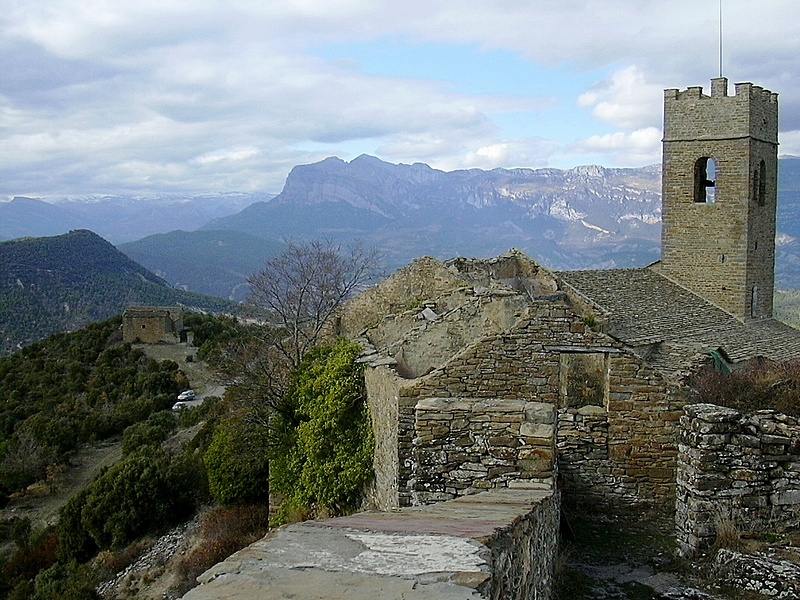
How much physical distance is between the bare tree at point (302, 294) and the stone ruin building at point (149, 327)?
21.4 m

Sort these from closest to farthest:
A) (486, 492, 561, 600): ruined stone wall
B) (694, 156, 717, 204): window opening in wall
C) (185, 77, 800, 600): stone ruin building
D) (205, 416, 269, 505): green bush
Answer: (185, 77, 800, 600): stone ruin building, (486, 492, 561, 600): ruined stone wall, (205, 416, 269, 505): green bush, (694, 156, 717, 204): window opening in wall

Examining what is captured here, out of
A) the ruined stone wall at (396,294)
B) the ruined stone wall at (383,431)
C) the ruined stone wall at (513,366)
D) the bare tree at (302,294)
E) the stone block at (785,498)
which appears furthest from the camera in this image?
→ the bare tree at (302,294)

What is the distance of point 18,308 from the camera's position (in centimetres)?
5912

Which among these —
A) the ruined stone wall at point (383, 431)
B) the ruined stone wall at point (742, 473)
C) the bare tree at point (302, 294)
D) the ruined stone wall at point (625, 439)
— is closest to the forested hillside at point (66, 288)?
the bare tree at point (302, 294)

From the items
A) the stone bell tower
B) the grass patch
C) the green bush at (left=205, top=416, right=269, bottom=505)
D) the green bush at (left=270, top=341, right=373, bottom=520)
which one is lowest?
the grass patch

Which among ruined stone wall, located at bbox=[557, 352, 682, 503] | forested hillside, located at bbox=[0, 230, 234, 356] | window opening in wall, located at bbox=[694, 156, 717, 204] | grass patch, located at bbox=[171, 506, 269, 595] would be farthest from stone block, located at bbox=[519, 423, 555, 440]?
forested hillside, located at bbox=[0, 230, 234, 356]

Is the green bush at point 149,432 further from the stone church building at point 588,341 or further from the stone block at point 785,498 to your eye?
the stone block at point 785,498

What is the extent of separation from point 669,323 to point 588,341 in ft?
37.3

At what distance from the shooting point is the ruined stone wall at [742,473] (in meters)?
5.64

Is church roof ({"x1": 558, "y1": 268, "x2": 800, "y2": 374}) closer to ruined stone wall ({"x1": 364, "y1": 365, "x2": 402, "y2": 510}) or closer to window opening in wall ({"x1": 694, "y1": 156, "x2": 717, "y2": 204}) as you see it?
window opening in wall ({"x1": 694, "y1": 156, "x2": 717, "y2": 204})

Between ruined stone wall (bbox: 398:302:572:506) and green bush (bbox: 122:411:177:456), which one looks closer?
ruined stone wall (bbox: 398:302:572:506)

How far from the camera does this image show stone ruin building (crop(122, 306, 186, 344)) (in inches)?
1542

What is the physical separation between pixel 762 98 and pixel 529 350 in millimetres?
17475

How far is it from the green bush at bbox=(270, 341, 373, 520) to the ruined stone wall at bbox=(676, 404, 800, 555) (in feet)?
17.0
